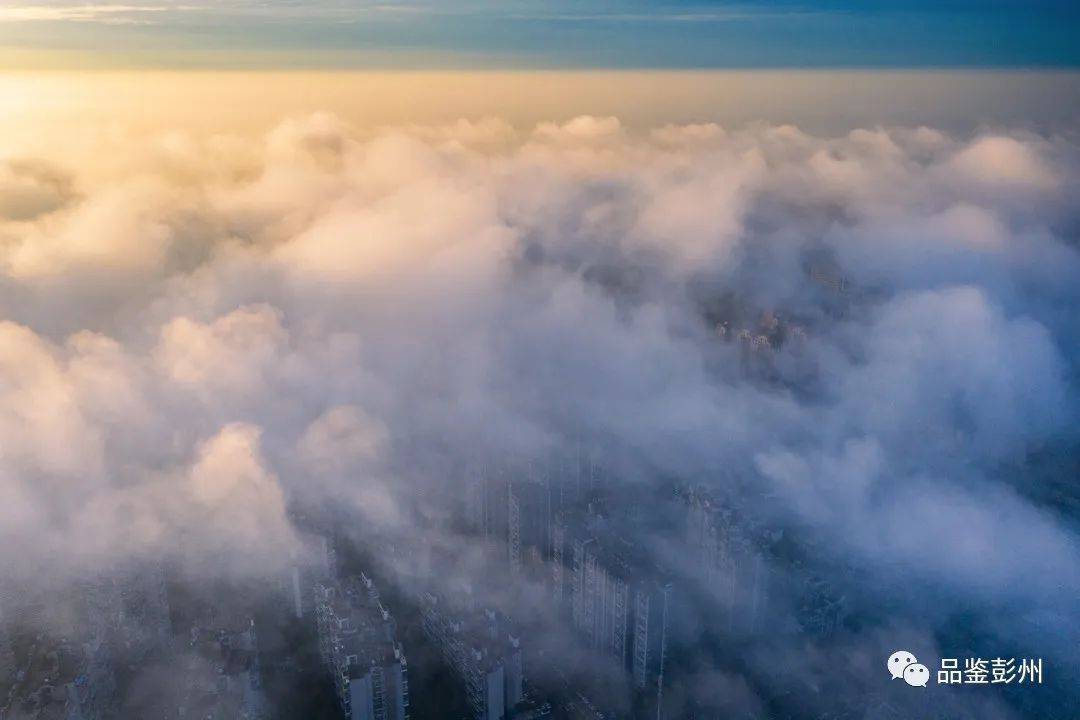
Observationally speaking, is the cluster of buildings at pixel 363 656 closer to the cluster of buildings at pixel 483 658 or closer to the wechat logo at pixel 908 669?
the cluster of buildings at pixel 483 658

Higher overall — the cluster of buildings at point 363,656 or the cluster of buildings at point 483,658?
the cluster of buildings at point 363,656

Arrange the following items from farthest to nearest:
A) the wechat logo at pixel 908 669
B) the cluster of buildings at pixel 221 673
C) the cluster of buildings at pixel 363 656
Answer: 1. the wechat logo at pixel 908 669
2. the cluster of buildings at pixel 363 656
3. the cluster of buildings at pixel 221 673

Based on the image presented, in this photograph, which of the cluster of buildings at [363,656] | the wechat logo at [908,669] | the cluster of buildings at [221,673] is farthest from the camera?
the wechat logo at [908,669]

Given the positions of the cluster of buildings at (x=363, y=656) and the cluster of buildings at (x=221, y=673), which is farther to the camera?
the cluster of buildings at (x=363, y=656)

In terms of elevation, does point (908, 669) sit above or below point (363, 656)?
below

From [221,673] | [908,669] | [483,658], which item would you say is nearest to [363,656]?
[483,658]

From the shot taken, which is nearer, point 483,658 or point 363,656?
point 363,656

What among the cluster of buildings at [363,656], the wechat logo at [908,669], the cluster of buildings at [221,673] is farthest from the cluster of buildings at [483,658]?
the wechat logo at [908,669]

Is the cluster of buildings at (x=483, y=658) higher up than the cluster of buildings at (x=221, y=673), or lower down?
lower down

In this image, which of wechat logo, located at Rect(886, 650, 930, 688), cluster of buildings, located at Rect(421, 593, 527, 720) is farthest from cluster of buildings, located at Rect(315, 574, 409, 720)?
wechat logo, located at Rect(886, 650, 930, 688)

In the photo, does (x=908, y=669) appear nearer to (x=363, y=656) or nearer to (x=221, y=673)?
(x=363, y=656)

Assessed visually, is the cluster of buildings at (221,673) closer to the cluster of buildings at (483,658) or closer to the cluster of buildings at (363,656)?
the cluster of buildings at (363,656)
